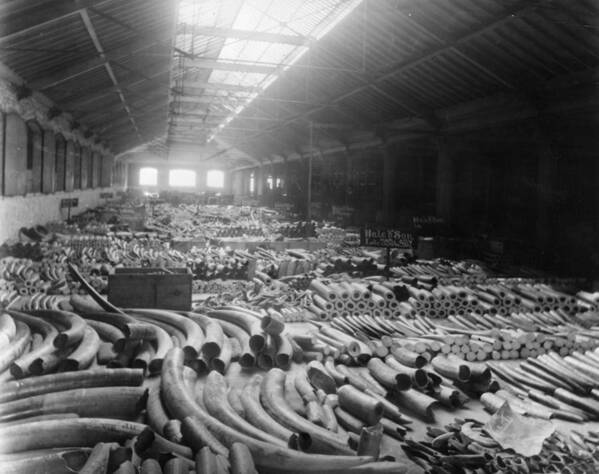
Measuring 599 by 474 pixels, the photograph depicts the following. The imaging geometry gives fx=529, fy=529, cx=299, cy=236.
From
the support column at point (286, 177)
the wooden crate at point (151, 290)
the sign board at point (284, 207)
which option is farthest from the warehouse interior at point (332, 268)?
the support column at point (286, 177)

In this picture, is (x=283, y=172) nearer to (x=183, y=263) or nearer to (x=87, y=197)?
(x=87, y=197)

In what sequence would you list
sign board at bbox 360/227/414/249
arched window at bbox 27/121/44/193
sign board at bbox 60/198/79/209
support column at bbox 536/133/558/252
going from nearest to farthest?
1. sign board at bbox 360/227/414/249
2. support column at bbox 536/133/558/252
3. arched window at bbox 27/121/44/193
4. sign board at bbox 60/198/79/209

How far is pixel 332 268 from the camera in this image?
39.7 feet

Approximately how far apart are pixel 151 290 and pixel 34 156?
1132 cm

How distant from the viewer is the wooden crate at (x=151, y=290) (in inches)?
327

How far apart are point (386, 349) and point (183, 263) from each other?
6.84 metres

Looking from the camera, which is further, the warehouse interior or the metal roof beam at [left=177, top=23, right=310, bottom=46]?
the metal roof beam at [left=177, top=23, right=310, bottom=46]

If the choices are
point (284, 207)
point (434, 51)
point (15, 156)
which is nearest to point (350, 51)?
point (434, 51)

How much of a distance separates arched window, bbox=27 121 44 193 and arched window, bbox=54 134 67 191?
3.02 metres

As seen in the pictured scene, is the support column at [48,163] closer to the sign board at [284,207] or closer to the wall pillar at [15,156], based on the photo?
the wall pillar at [15,156]

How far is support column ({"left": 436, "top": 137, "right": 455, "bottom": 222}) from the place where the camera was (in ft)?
65.9

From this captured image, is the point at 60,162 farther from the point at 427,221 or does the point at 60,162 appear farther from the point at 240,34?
the point at 427,221

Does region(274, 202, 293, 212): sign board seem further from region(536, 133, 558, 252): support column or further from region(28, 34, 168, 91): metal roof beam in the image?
region(536, 133, 558, 252): support column

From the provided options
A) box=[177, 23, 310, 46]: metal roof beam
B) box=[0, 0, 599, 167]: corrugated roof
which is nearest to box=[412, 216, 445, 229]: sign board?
box=[0, 0, 599, 167]: corrugated roof
